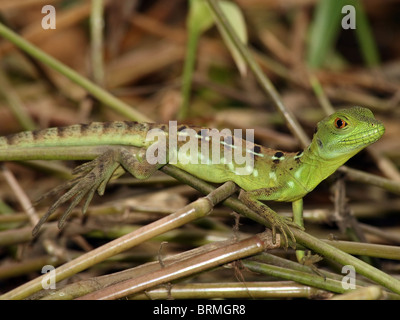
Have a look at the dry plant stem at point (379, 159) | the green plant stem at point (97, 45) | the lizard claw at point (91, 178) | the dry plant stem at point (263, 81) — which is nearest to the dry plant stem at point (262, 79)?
the dry plant stem at point (263, 81)

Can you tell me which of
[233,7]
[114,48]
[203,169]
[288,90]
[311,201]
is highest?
[114,48]

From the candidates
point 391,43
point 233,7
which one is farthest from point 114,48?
point 391,43

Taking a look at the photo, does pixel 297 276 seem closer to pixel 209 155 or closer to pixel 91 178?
pixel 209 155

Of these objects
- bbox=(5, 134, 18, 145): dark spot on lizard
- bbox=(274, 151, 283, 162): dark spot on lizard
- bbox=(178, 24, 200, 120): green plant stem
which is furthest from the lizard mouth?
bbox=(178, 24, 200, 120): green plant stem

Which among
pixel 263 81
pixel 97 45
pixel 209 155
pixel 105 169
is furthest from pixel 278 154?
pixel 97 45

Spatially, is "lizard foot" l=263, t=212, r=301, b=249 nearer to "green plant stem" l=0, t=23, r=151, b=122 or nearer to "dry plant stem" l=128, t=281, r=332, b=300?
"dry plant stem" l=128, t=281, r=332, b=300

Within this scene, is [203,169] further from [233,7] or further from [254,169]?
[233,7]
